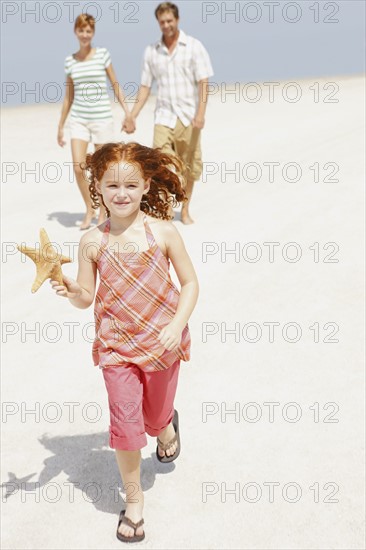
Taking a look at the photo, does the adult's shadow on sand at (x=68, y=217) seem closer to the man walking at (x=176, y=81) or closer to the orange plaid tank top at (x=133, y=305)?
the man walking at (x=176, y=81)

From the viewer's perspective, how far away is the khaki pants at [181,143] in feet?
25.2

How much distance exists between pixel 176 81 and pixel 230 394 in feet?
12.7

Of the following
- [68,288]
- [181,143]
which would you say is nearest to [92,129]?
[181,143]

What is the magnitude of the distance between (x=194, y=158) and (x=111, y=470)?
445 cm

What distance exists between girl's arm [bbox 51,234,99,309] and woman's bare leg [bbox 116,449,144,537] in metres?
0.72

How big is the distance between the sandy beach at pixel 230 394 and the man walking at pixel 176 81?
0.92 metres

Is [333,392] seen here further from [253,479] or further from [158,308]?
[158,308]

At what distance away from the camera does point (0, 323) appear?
19.2ft

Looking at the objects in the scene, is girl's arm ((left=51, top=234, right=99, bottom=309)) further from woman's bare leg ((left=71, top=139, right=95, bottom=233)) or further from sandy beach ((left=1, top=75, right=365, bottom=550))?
woman's bare leg ((left=71, top=139, right=95, bottom=233))

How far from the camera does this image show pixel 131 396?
337 cm

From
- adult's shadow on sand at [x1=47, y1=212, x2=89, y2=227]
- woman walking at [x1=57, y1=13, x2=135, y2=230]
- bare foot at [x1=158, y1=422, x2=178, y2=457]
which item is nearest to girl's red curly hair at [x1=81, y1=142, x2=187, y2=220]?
bare foot at [x1=158, y1=422, x2=178, y2=457]

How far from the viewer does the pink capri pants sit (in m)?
3.36

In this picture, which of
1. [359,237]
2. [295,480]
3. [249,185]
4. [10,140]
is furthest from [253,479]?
[10,140]

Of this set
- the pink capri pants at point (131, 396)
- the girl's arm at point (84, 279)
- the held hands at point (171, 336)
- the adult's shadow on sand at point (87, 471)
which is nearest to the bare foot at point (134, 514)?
the adult's shadow on sand at point (87, 471)
